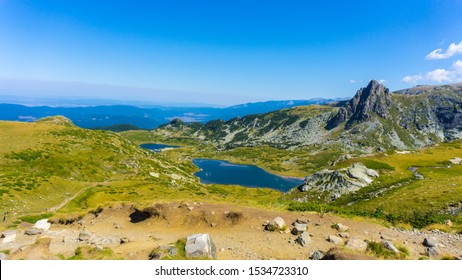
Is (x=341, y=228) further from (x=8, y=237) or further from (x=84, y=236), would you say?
(x=8, y=237)

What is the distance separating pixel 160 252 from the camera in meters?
20.7

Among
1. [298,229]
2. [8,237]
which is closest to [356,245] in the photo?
[298,229]

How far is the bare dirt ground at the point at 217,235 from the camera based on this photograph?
2253 cm

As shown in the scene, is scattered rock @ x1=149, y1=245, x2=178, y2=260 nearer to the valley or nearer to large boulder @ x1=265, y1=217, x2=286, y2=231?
the valley

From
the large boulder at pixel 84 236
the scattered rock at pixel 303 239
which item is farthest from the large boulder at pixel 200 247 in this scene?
the large boulder at pixel 84 236

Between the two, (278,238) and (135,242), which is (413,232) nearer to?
(278,238)

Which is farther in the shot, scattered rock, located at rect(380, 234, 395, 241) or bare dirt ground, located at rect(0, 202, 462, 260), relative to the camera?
scattered rock, located at rect(380, 234, 395, 241)

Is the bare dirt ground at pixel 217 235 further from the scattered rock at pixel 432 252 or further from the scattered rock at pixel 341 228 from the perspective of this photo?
the scattered rock at pixel 432 252

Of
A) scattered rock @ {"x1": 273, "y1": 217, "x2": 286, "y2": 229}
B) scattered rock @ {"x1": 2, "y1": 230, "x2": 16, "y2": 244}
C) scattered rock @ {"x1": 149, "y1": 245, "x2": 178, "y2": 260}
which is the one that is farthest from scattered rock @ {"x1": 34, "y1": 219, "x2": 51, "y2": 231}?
scattered rock @ {"x1": 273, "y1": 217, "x2": 286, "y2": 229}

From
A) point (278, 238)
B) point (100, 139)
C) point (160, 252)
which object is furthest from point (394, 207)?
point (100, 139)

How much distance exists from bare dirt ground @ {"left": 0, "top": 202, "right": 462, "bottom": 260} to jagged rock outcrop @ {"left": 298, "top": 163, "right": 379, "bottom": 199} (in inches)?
1579

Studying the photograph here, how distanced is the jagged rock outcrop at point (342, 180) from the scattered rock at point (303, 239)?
4509 centimetres

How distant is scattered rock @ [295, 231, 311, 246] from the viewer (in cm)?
2388

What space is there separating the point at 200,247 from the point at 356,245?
12.9 metres
